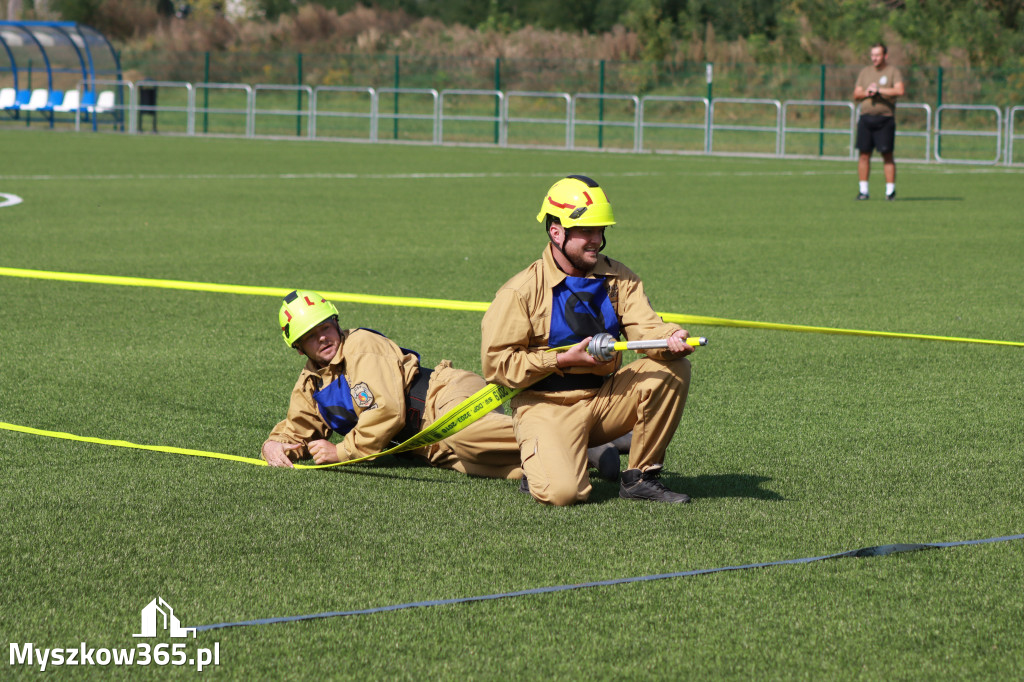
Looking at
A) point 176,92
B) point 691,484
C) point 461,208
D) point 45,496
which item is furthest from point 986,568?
point 176,92

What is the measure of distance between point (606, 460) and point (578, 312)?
587 mm

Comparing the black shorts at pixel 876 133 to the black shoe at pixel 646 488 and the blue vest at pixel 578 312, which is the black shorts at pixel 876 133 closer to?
the blue vest at pixel 578 312

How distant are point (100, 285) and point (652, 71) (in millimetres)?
28369

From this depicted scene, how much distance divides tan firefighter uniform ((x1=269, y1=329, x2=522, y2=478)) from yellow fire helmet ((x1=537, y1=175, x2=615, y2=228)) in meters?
0.91

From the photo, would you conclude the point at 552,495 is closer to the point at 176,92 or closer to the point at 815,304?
the point at 815,304

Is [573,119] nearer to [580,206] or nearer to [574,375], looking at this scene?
[574,375]

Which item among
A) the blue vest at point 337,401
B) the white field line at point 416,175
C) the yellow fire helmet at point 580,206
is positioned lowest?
the blue vest at point 337,401

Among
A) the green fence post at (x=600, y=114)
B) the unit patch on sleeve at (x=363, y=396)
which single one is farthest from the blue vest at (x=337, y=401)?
the green fence post at (x=600, y=114)

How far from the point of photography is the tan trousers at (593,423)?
5.13 metres

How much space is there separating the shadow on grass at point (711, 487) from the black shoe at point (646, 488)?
0.10 metres

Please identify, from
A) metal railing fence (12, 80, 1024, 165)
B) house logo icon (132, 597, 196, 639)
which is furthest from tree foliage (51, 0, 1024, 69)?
house logo icon (132, 597, 196, 639)


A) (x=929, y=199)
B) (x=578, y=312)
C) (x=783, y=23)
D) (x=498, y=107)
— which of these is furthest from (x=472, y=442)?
(x=783, y=23)

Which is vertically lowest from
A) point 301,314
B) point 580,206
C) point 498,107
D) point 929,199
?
point 301,314

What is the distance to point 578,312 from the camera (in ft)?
17.2
